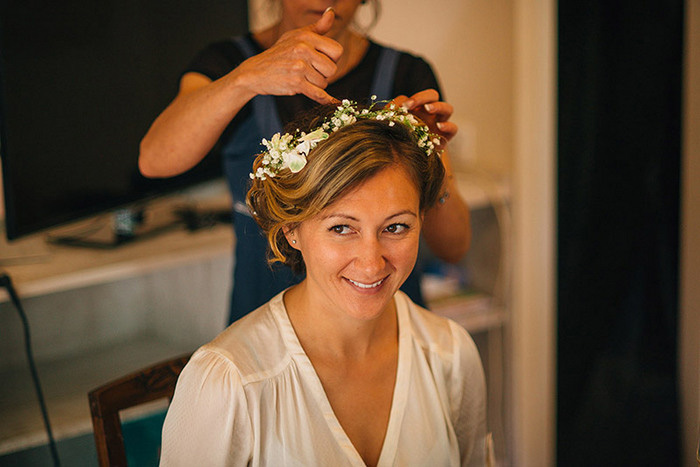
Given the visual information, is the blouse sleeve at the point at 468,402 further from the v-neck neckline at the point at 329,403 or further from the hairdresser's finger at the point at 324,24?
the hairdresser's finger at the point at 324,24

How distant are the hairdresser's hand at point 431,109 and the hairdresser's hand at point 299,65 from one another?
17cm

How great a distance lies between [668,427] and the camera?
245 centimetres

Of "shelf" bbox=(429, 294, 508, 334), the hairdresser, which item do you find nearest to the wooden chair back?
the hairdresser

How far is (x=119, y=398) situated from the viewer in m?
1.21

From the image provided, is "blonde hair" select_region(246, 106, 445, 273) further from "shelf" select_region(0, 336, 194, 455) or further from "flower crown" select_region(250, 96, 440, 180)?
"shelf" select_region(0, 336, 194, 455)

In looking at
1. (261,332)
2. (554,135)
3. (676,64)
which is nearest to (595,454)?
(554,135)

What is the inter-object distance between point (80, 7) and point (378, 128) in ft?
2.55

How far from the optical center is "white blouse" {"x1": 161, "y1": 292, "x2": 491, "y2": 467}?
1095 millimetres

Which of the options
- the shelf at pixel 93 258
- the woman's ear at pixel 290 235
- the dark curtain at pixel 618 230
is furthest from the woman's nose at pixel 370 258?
the dark curtain at pixel 618 230

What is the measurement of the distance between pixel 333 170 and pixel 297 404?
380 millimetres

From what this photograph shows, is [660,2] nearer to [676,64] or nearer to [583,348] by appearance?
[676,64]

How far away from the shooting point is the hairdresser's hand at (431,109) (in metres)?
1.18

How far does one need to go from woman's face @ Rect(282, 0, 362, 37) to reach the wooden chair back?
0.62 metres

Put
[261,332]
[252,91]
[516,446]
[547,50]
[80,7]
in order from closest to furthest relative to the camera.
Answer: [252,91] → [261,332] → [80,7] → [547,50] → [516,446]
